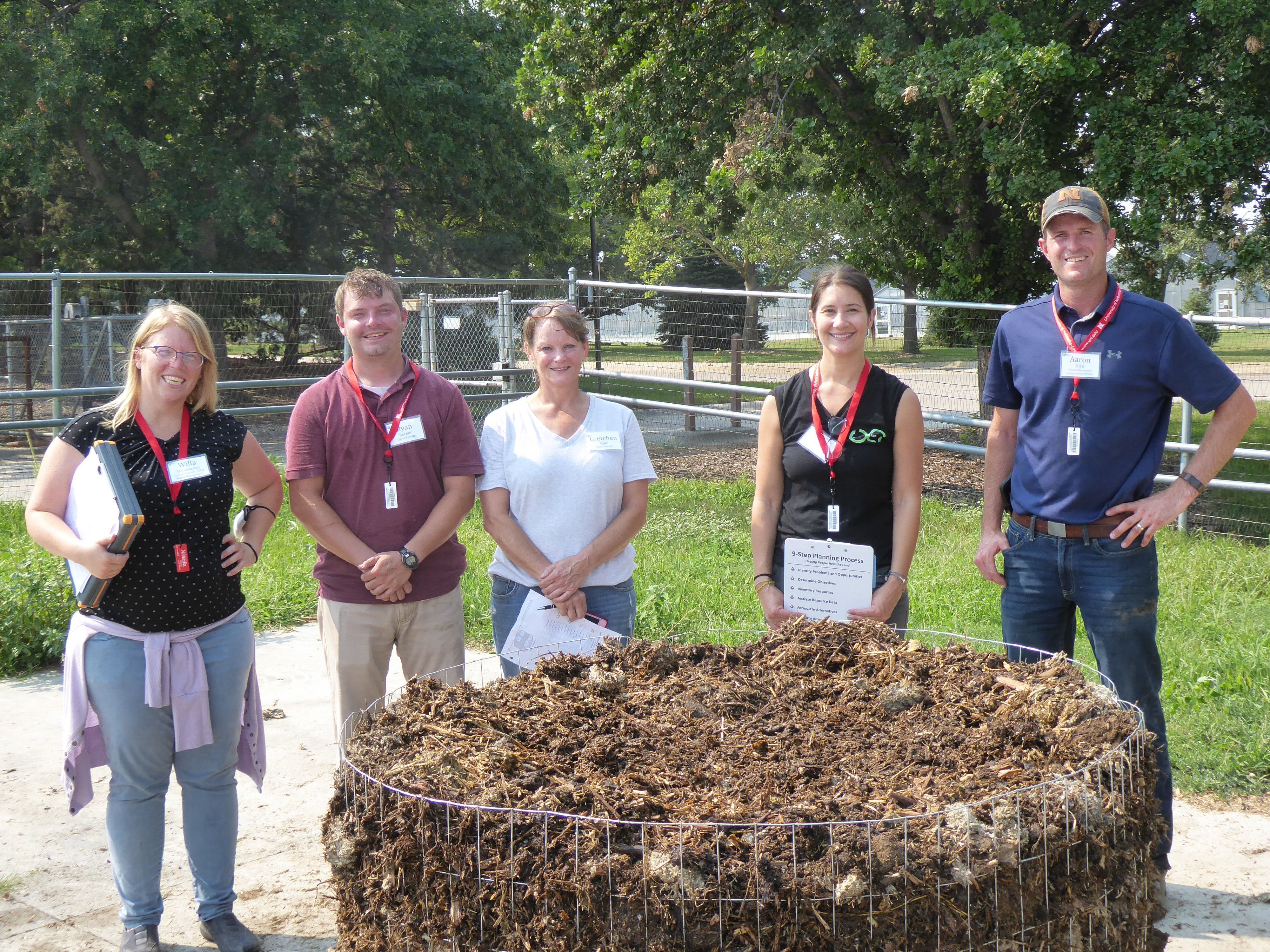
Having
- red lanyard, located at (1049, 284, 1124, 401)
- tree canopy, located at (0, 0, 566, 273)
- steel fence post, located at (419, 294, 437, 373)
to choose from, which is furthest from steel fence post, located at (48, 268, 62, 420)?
tree canopy, located at (0, 0, 566, 273)

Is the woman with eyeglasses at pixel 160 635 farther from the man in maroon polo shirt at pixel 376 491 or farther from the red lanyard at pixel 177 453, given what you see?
the man in maroon polo shirt at pixel 376 491

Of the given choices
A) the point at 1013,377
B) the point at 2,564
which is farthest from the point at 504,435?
the point at 2,564

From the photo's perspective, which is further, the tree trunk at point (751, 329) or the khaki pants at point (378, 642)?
the tree trunk at point (751, 329)

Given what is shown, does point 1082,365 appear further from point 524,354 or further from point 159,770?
point 524,354

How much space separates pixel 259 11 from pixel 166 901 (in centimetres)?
1853

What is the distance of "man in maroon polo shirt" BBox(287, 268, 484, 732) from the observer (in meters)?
3.72

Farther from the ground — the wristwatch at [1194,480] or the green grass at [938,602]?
the wristwatch at [1194,480]

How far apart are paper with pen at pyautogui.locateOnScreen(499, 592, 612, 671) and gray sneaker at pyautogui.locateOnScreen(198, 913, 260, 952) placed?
117cm

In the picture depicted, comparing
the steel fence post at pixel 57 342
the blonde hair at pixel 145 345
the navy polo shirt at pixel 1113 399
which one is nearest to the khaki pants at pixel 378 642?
the blonde hair at pixel 145 345

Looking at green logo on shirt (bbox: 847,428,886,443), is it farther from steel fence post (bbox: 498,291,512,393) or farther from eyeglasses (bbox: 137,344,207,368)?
steel fence post (bbox: 498,291,512,393)

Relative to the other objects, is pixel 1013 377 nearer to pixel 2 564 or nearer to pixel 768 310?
pixel 2 564

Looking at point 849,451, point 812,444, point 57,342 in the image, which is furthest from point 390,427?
point 57,342

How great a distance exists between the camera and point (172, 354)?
3.22 m

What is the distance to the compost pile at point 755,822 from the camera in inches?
71.7
